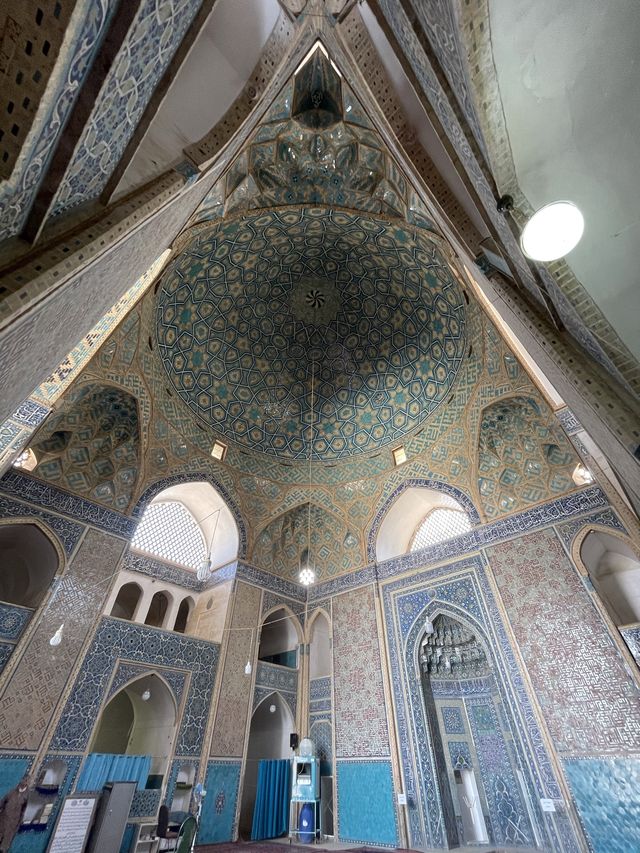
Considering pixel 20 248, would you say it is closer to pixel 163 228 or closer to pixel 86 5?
pixel 86 5

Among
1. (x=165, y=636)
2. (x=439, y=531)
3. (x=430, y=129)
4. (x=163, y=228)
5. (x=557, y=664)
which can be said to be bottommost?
(x=557, y=664)

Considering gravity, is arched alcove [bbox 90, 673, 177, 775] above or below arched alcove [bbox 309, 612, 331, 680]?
below

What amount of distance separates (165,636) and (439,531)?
5924 mm

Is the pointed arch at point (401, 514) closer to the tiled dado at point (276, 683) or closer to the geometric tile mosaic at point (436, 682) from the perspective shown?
the geometric tile mosaic at point (436, 682)

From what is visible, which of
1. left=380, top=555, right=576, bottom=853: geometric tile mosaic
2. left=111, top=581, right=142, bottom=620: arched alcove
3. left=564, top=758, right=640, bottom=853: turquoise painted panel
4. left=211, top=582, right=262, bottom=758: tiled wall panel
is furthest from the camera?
left=111, top=581, right=142, bottom=620: arched alcove

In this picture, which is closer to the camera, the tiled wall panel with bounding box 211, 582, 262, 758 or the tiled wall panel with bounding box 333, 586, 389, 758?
the tiled wall panel with bounding box 211, 582, 262, 758

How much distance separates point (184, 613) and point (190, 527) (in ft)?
6.27

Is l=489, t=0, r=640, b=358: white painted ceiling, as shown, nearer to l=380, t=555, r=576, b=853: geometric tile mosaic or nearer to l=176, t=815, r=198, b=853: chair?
l=176, t=815, r=198, b=853: chair

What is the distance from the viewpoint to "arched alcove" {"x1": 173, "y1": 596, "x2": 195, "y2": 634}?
9.16m

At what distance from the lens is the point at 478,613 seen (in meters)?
7.19

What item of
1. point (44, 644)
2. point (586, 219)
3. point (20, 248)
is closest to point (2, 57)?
point (20, 248)

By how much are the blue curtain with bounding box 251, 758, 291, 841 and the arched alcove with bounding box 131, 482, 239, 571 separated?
402 cm

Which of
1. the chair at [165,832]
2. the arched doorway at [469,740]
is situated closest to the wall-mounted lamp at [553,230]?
the chair at [165,832]

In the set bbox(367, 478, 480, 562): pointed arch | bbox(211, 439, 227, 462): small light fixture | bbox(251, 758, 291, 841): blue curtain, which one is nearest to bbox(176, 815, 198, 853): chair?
bbox(251, 758, 291, 841): blue curtain
